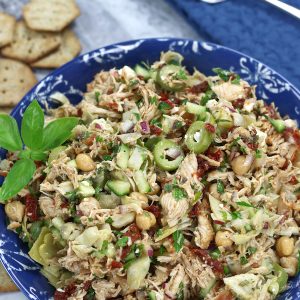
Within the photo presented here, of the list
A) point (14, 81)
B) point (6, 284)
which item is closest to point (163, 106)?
point (6, 284)

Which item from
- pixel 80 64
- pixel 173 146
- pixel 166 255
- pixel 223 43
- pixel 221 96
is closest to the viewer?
pixel 166 255

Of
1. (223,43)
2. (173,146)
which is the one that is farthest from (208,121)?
(223,43)

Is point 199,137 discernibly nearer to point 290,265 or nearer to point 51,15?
point 290,265

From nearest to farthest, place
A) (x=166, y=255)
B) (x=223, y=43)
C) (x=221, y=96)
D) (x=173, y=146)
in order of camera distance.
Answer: (x=166, y=255) → (x=173, y=146) → (x=221, y=96) → (x=223, y=43)

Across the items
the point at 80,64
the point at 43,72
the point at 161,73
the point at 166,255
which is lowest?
the point at 43,72

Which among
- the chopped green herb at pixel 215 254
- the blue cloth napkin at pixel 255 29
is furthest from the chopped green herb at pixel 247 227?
the blue cloth napkin at pixel 255 29

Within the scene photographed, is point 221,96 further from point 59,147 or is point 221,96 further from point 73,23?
point 73,23
